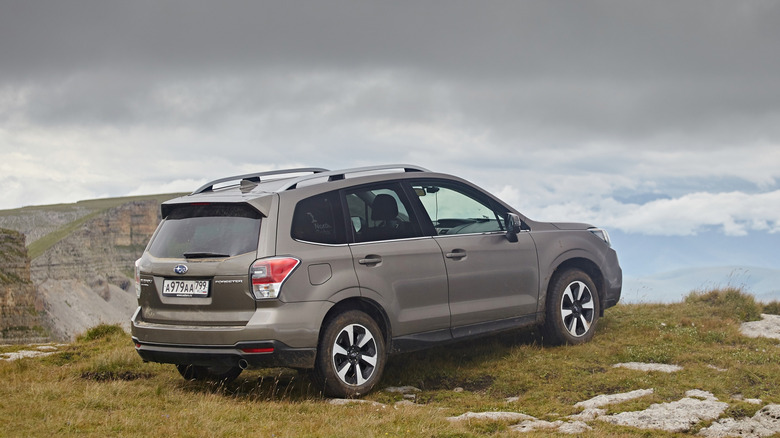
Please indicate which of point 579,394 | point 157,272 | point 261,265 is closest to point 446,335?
point 579,394

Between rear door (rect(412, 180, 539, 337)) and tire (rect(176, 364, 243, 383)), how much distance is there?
237 centimetres

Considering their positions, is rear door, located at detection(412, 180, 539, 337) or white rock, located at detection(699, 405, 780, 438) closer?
white rock, located at detection(699, 405, 780, 438)

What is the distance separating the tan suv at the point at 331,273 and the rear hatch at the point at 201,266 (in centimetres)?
1

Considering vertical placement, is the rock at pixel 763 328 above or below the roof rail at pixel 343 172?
below

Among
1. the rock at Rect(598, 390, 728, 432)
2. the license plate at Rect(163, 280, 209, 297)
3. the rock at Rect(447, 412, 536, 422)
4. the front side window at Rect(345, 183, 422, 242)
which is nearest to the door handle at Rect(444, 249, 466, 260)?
the front side window at Rect(345, 183, 422, 242)

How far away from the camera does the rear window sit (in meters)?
6.74

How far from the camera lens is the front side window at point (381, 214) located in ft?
24.0

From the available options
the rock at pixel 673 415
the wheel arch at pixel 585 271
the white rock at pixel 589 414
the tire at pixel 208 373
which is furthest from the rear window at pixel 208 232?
the wheel arch at pixel 585 271

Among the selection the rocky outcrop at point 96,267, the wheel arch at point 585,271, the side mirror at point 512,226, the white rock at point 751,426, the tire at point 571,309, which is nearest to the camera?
the white rock at point 751,426

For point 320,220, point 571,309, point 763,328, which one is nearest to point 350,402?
point 320,220

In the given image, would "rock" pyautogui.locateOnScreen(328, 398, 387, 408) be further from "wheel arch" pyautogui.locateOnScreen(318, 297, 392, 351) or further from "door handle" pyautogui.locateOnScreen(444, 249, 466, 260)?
"door handle" pyautogui.locateOnScreen(444, 249, 466, 260)

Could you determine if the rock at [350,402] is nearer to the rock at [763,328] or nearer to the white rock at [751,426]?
the white rock at [751,426]

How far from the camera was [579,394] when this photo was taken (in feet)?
23.6

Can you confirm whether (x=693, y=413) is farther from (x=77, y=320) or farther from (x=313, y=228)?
(x=77, y=320)
